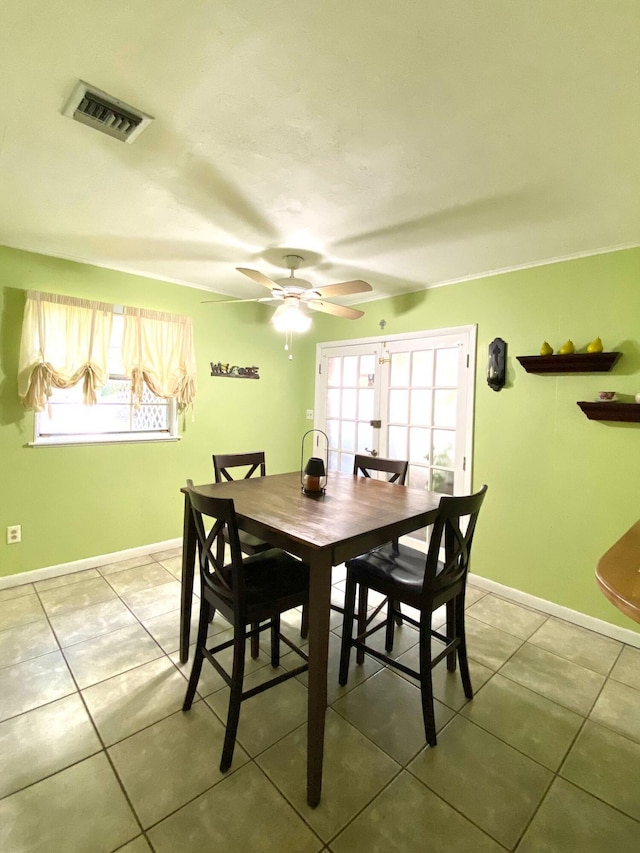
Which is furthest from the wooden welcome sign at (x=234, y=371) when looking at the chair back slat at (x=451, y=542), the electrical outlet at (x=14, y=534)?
the chair back slat at (x=451, y=542)

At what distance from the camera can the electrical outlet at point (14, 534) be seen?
2855 millimetres

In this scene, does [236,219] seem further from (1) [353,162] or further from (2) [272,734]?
(2) [272,734]

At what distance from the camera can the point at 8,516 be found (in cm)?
284

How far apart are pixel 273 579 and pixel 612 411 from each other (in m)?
2.23

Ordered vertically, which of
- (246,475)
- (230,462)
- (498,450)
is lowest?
(246,475)

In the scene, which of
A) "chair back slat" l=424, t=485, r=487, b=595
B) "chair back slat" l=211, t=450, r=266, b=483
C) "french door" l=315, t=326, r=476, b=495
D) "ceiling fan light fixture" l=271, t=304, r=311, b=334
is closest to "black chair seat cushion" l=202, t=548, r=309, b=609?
"chair back slat" l=424, t=485, r=487, b=595

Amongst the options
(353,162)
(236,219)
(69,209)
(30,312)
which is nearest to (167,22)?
(353,162)

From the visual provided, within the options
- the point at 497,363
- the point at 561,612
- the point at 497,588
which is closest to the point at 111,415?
the point at 497,363

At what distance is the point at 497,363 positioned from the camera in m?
2.94

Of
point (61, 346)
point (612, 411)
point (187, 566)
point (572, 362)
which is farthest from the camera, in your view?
point (61, 346)

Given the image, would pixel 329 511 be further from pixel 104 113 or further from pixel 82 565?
pixel 82 565

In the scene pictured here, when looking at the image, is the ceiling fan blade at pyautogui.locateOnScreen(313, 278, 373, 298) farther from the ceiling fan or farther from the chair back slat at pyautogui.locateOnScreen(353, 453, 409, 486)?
the chair back slat at pyautogui.locateOnScreen(353, 453, 409, 486)

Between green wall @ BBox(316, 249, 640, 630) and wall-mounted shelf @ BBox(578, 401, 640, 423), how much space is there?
0.10m

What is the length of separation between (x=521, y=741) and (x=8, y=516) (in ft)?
11.2
